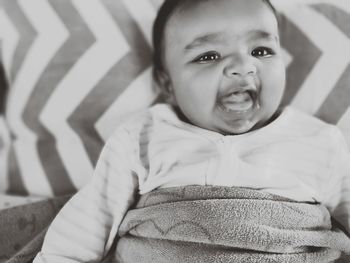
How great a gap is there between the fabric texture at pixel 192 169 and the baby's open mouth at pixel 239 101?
62 mm

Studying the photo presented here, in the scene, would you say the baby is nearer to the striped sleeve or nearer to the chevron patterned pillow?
the striped sleeve

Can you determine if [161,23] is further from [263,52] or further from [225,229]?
[225,229]

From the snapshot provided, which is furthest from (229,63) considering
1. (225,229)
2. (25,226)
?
(25,226)

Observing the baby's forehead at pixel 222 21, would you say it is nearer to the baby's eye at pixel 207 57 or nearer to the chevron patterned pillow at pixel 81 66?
the baby's eye at pixel 207 57

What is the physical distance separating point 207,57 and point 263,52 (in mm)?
110

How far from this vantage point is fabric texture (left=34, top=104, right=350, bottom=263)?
2.87 feet

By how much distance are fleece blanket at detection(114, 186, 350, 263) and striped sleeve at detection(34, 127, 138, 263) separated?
8 centimetres

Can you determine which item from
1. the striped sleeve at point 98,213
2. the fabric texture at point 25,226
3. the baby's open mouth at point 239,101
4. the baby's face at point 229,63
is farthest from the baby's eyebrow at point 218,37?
the fabric texture at point 25,226

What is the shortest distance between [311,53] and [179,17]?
0.32 metres

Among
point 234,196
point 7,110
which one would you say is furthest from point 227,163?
point 7,110

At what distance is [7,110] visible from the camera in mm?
1163

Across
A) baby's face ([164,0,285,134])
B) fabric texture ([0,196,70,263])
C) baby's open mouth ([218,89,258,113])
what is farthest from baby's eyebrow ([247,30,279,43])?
fabric texture ([0,196,70,263])

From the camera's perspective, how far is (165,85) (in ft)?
3.45

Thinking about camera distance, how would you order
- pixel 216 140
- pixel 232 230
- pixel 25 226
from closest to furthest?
pixel 232 230 → pixel 216 140 → pixel 25 226
